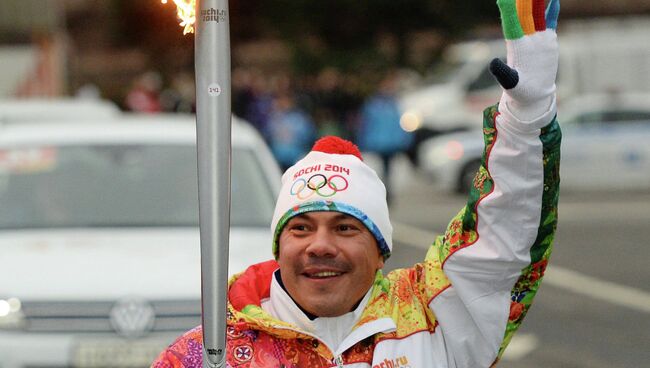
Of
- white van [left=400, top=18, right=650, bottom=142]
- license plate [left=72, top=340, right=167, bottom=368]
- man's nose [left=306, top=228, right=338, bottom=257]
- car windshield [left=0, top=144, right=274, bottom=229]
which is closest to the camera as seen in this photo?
man's nose [left=306, top=228, right=338, bottom=257]

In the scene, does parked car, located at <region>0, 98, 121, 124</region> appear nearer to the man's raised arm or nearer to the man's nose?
the man's nose

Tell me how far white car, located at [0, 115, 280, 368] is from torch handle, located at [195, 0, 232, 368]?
323cm

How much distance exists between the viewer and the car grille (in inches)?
240

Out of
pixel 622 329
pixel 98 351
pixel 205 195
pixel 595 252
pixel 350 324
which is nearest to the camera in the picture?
pixel 205 195

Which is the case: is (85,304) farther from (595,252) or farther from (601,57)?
(601,57)

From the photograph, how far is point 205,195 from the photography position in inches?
111

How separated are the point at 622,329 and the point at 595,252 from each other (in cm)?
431

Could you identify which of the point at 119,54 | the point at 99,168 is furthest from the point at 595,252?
the point at 119,54

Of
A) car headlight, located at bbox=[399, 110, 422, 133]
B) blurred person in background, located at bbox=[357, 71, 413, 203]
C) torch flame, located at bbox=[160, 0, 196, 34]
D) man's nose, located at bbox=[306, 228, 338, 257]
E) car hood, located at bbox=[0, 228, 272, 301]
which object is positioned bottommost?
man's nose, located at bbox=[306, 228, 338, 257]

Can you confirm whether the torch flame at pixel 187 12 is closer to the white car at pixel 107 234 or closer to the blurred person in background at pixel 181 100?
the white car at pixel 107 234

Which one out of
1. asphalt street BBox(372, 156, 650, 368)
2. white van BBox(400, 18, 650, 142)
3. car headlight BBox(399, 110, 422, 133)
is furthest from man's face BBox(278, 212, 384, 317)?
car headlight BBox(399, 110, 422, 133)

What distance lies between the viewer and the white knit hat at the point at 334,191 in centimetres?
320

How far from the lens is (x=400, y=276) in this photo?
3299 mm

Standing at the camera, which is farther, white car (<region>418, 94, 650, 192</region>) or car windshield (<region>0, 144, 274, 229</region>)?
white car (<region>418, 94, 650, 192</region>)
